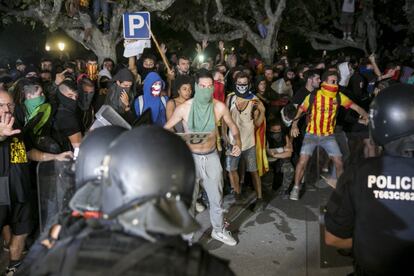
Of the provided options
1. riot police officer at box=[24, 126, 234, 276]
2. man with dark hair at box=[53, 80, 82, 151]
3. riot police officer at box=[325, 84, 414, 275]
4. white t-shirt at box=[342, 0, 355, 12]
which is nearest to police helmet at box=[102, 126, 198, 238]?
riot police officer at box=[24, 126, 234, 276]

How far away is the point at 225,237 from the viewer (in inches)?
211

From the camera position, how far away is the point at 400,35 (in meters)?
25.6

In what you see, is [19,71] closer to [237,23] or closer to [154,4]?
[154,4]

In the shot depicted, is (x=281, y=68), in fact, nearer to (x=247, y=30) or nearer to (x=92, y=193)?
(x=247, y=30)

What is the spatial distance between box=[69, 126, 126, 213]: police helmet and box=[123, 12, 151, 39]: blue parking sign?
537cm

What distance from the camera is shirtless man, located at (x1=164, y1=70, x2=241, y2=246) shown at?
16.9ft

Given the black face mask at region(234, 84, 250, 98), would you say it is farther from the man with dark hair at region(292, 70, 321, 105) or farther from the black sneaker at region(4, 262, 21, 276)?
the black sneaker at region(4, 262, 21, 276)

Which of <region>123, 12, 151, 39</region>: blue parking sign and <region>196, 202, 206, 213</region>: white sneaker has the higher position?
<region>123, 12, 151, 39</region>: blue parking sign

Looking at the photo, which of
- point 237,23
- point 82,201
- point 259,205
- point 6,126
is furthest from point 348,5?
point 82,201

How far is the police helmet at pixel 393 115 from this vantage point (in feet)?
8.48

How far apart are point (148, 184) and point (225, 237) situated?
3764 millimetres

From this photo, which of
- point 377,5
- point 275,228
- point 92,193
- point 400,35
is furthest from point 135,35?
point 400,35

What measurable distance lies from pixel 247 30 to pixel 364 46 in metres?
8.41

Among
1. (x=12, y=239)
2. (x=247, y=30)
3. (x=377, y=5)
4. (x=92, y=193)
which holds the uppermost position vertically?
(x=377, y=5)
